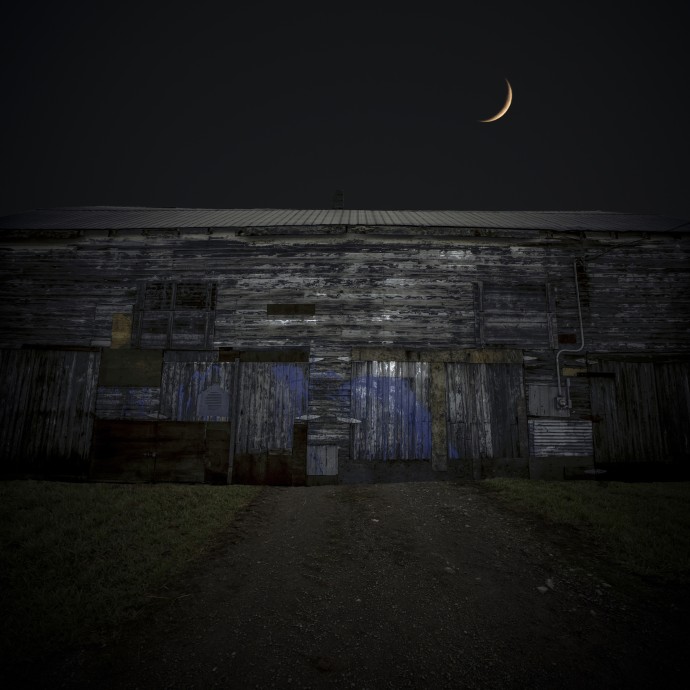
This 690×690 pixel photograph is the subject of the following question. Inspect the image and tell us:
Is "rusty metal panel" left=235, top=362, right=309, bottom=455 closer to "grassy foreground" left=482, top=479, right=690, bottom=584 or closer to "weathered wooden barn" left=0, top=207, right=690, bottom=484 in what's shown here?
"weathered wooden barn" left=0, top=207, right=690, bottom=484

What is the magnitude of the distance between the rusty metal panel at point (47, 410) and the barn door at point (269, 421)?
161 inches

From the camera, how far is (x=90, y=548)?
4.93 metres

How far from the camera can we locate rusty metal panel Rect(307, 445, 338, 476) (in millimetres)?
9242

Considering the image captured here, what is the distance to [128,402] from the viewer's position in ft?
31.5

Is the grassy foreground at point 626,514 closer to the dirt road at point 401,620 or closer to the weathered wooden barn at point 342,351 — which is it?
the dirt road at point 401,620

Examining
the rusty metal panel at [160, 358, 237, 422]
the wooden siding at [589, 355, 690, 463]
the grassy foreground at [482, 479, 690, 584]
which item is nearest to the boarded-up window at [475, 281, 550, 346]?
the wooden siding at [589, 355, 690, 463]

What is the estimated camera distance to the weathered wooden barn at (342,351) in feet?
30.8

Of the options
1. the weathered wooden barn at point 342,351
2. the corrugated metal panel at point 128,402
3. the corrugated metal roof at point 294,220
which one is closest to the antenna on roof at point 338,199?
the corrugated metal roof at point 294,220

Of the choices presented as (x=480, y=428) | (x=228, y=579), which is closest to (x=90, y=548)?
(x=228, y=579)

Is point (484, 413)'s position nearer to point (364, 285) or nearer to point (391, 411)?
point (391, 411)

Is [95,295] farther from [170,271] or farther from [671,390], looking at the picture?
[671,390]

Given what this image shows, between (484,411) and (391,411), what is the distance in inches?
98.2

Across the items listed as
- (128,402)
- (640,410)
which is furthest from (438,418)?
(128,402)

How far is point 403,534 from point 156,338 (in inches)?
320
